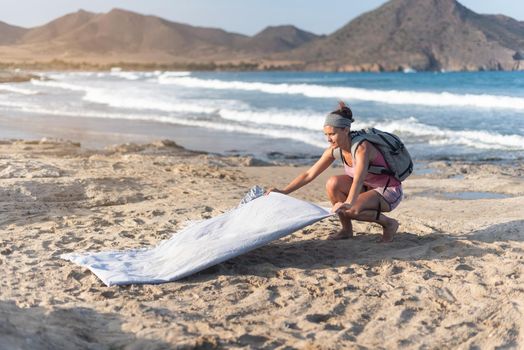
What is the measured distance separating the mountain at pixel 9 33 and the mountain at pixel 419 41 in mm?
52870

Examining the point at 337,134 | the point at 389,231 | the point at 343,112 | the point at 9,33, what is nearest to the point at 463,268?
the point at 389,231

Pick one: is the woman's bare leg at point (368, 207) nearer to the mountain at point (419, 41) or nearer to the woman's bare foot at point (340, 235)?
the woman's bare foot at point (340, 235)

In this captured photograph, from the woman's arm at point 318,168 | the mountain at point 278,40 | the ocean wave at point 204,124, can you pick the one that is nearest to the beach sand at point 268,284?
the woman's arm at point 318,168

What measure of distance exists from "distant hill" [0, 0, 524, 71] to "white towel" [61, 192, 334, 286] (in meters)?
65.4

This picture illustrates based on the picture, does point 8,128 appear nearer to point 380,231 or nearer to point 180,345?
point 380,231

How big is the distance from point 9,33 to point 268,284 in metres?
124

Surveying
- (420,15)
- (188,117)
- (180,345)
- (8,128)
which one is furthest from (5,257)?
(420,15)

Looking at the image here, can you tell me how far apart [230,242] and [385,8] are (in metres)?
122

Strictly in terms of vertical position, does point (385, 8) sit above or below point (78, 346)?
above

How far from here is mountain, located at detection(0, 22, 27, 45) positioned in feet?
360

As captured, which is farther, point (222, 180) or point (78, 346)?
point (222, 180)

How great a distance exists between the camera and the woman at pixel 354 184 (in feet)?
16.5

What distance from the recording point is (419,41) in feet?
347

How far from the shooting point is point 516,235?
5.58 m
